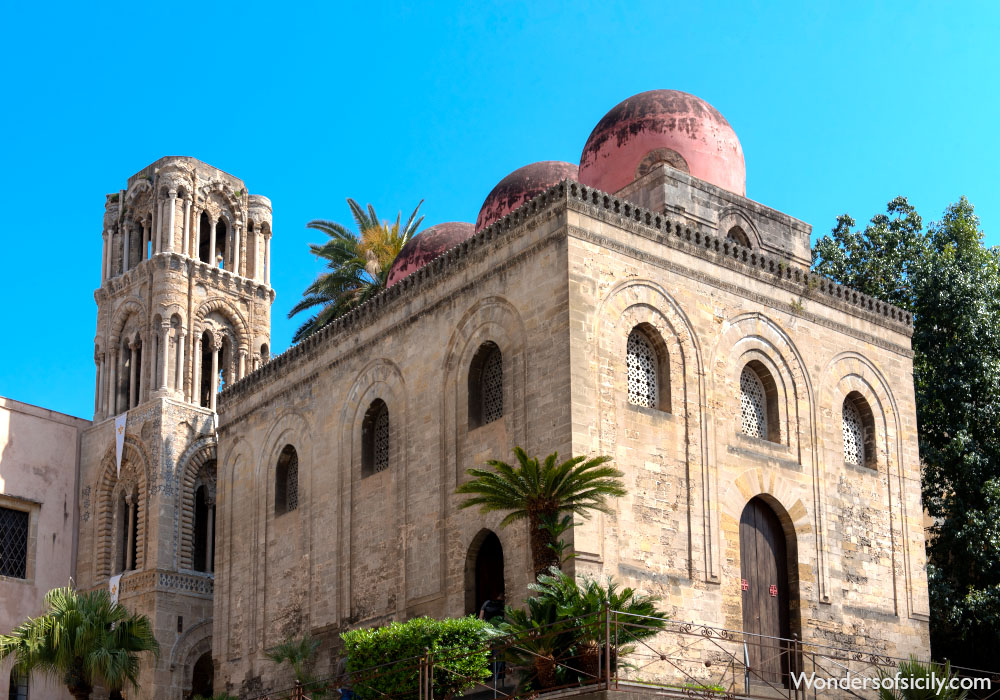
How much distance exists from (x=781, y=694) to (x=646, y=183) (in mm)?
8408

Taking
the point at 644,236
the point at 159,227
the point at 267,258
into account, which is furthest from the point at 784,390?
the point at 267,258

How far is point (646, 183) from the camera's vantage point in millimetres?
21828

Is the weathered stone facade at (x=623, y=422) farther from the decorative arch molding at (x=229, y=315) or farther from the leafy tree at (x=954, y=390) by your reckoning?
the decorative arch molding at (x=229, y=315)

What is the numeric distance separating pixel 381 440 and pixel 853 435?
8.29m

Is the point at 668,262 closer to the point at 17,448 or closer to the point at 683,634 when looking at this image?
the point at 683,634

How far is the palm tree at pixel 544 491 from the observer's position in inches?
659

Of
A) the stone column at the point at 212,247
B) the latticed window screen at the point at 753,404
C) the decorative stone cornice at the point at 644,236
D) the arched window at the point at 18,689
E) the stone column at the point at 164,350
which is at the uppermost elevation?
the stone column at the point at 212,247

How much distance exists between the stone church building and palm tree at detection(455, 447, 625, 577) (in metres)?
0.91

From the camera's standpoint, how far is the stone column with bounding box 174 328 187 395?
32344mm

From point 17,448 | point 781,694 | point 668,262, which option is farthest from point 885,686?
point 17,448

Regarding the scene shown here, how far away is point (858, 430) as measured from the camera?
23000mm

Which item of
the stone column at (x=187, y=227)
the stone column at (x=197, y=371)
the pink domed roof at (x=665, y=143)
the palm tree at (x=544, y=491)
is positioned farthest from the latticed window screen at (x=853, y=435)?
the stone column at (x=187, y=227)

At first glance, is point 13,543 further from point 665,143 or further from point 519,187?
point 665,143

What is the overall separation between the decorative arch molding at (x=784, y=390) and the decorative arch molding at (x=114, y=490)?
52.9 feet
